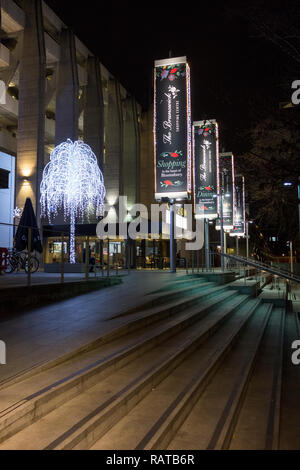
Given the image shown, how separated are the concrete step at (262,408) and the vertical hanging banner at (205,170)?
15.1m

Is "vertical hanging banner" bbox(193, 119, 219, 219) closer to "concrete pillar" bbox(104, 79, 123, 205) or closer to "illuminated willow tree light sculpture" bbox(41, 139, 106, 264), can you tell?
"illuminated willow tree light sculpture" bbox(41, 139, 106, 264)

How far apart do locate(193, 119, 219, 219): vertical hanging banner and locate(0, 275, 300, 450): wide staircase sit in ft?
50.2

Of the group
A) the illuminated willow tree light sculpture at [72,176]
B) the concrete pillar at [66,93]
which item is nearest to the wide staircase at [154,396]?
the illuminated willow tree light sculpture at [72,176]

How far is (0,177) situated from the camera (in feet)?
47.8

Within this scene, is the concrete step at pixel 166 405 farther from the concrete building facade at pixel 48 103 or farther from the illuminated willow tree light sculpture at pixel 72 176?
the concrete building facade at pixel 48 103

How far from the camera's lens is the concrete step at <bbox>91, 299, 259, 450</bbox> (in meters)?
3.41

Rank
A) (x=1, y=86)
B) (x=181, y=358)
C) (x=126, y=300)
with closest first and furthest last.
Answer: (x=181, y=358) → (x=126, y=300) → (x=1, y=86)

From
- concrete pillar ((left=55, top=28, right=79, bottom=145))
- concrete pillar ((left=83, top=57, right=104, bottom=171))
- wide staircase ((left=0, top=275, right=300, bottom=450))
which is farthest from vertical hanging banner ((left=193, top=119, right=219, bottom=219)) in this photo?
wide staircase ((left=0, top=275, right=300, bottom=450))

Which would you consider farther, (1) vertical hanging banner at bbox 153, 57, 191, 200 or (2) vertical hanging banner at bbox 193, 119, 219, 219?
(2) vertical hanging banner at bbox 193, 119, 219, 219

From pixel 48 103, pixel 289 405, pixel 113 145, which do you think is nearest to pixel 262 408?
pixel 289 405

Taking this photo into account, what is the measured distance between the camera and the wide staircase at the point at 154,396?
3.42 meters
